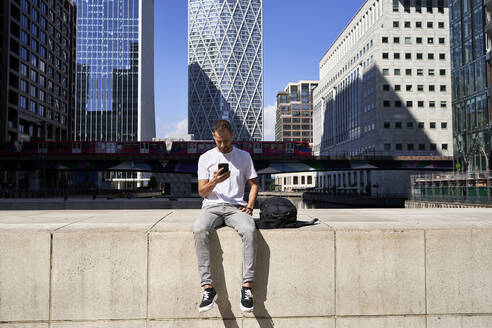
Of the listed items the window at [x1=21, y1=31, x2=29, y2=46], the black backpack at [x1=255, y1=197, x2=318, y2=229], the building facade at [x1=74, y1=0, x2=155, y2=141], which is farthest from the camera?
the building facade at [x1=74, y1=0, x2=155, y2=141]

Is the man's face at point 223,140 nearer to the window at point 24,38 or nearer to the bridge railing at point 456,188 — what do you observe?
the bridge railing at point 456,188

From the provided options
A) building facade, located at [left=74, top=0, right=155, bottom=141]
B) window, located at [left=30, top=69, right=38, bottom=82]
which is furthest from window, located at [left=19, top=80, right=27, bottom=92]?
building facade, located at [left=74, top=0, right=155, bottom=141]

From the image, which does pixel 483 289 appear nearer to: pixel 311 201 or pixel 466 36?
pixel 466 36

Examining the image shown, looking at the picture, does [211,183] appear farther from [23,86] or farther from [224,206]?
[23,86]

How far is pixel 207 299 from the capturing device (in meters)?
5.12

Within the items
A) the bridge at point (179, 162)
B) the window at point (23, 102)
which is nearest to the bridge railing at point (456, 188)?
the bridge at point (179, 162)

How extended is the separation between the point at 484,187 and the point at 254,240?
3620 cm

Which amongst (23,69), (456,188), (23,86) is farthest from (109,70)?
(456,188)

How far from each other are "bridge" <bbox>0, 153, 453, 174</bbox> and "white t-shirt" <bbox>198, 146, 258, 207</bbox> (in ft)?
162

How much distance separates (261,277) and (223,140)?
1956 millimetres

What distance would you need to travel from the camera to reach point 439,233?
225 inches

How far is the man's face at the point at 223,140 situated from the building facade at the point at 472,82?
162ft

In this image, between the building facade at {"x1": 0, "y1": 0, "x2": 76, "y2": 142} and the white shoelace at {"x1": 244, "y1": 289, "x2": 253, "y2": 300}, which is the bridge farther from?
the white shoelace at {"x1": 244, "y1": 289, "x2": 253, "y2": 300}

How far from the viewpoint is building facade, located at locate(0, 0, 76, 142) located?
73375mm
